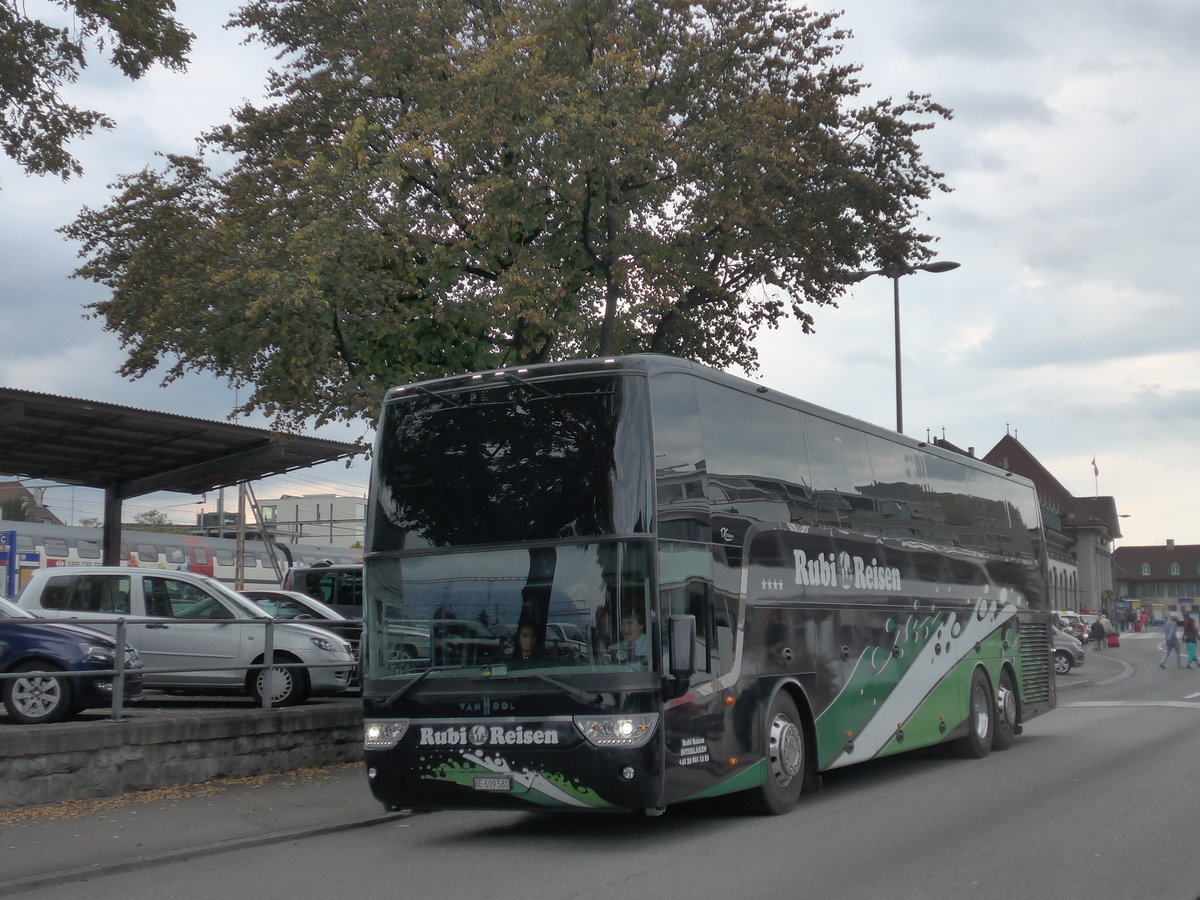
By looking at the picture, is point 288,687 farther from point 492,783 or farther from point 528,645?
point 528,645

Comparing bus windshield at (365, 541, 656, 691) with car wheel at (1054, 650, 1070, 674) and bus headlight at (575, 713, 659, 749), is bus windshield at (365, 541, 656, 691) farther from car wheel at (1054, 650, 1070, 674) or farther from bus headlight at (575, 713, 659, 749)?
car wheel at (1054, 650, 1070, 674)

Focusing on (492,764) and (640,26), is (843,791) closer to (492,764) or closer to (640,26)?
(492,764)

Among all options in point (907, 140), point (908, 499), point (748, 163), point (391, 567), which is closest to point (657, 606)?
point (391, 567)

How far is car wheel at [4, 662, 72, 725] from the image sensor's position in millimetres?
12852

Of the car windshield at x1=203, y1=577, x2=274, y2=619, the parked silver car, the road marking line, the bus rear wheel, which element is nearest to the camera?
the bus rear wheel

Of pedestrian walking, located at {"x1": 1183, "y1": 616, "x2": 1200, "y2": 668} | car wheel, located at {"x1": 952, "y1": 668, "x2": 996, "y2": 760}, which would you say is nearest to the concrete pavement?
car wheel, located at {"x1": 952, "y1": 668, "x2": 996, "y2": 760}

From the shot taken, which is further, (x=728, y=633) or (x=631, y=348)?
(x=631, y=348)

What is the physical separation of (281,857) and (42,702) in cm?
472

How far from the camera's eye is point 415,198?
62.7 feet

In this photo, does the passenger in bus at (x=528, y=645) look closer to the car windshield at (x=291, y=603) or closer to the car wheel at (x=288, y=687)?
the car wheel at (x=288, y=687)

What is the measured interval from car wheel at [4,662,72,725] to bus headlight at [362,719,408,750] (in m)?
4.36

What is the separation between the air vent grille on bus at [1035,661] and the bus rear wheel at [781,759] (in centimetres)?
805

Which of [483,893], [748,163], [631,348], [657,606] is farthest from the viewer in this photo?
[631,348]

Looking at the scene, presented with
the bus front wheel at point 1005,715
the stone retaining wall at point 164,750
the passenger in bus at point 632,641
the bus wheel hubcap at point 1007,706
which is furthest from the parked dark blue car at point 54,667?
the bus wheel hubcap at point 1007,706
